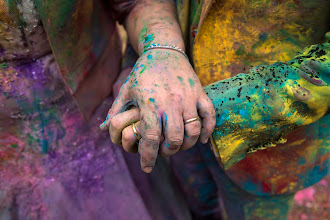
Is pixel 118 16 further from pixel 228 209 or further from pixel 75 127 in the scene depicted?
pixel 228 209

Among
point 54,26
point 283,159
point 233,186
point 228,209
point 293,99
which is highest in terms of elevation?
point 54,26

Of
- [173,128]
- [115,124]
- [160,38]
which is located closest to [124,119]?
[115,124]

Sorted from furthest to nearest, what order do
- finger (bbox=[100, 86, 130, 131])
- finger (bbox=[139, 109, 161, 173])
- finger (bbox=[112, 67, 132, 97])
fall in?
finger (bbox=[112, 67, 132, 97]) < finger (bbox=[100, 86, 130, 131]) < finger (bbox=[139, 109, 161, 173])

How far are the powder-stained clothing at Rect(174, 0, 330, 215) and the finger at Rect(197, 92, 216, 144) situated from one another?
0.70 ft

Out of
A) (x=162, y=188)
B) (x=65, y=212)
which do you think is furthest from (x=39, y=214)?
(x=162, y=188)

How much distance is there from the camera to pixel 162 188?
3.59ft

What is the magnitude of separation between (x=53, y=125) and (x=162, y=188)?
0.46 metres

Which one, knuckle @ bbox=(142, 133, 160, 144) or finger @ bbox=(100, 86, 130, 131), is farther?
finger @ bbox=(100, 86, 130, 131)

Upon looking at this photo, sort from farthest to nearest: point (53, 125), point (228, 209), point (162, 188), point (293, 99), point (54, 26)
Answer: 1. point (228, 209)
2. point (162, 188)
3. point (53, 125)
4. point (54, 26)
5. point (293, 99)

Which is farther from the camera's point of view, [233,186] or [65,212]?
[233,186]

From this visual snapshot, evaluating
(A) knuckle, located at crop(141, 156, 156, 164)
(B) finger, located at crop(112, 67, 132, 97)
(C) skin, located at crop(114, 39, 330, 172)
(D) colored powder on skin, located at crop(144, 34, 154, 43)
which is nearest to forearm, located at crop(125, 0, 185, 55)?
(D) colored powder on skin, located at crop(144, 34, 154, 43)

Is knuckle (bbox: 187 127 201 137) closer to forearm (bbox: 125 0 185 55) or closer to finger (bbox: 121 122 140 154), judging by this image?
finger (bbox: 121 122 140 154)

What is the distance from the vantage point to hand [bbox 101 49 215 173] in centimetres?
69

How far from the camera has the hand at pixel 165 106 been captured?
69 centimetres
